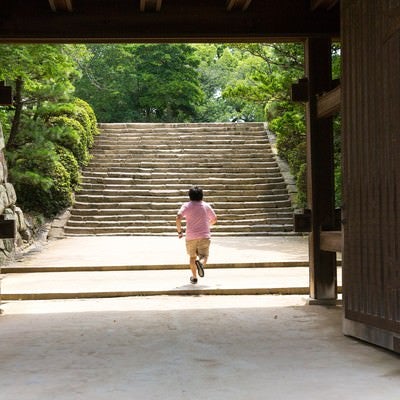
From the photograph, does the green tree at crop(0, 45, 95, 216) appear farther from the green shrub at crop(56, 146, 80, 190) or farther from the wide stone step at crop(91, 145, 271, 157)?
the wide stone step at crop(91, 145, 271, 157)

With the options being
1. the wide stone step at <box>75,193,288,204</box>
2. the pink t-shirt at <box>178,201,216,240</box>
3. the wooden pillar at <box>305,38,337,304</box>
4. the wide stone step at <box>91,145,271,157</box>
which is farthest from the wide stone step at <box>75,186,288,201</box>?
the wooden pillar at <box>305,38,337,304</box>

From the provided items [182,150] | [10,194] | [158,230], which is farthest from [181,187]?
[10,194]

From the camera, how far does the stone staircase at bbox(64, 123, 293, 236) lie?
17500mm

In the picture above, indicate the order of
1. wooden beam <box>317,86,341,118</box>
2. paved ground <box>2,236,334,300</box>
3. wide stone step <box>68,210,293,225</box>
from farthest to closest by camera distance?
wide stone step <box>68,210,293,225</box>, paved ground <box>2,236,334,300</box>, wooden beam <box>317,86,341,118</box>

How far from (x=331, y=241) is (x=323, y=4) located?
2.68 m

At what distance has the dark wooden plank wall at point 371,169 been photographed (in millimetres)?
5227

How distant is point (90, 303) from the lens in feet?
28.7

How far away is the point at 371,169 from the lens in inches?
223

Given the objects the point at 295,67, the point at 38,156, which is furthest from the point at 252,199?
the point at 38,156

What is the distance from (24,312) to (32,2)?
3497mm

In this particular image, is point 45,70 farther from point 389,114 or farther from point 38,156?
point 389,114

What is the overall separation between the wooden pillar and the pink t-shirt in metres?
2.05

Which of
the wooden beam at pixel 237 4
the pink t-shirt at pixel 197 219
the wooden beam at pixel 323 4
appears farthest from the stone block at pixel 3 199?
the wooden beam at pixel 323 4

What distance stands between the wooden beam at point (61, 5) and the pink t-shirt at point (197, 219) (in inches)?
131
